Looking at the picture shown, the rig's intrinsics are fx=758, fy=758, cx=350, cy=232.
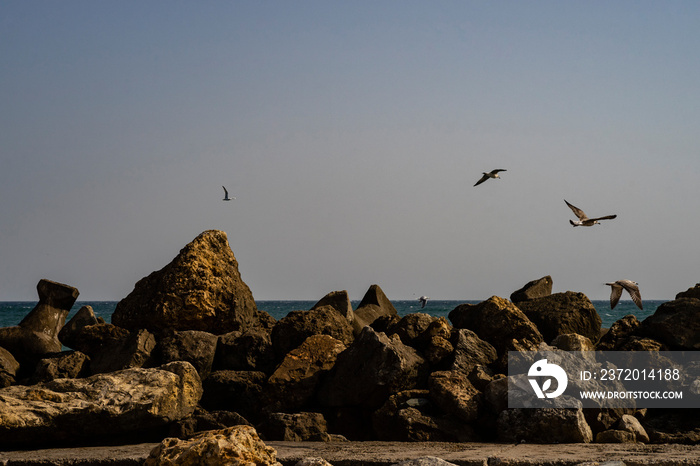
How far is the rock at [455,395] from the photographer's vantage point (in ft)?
28.3

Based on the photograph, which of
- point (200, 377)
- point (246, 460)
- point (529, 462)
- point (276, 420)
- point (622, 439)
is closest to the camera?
point (246, 460)

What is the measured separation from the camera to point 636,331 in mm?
10984

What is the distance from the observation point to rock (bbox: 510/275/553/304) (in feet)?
44.0

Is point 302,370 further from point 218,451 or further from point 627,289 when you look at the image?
point 627,289

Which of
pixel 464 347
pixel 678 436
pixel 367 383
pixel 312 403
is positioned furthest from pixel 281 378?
pixel 678 436

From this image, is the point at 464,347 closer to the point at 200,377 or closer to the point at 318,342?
the point at 318,342

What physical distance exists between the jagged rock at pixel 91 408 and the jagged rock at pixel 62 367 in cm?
151

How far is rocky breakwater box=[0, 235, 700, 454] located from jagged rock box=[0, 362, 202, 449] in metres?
0.02

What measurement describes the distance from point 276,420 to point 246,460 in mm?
2757

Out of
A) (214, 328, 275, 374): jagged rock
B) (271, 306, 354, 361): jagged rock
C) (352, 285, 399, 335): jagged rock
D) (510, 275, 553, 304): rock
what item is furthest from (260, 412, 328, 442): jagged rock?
(510, 275, 553, 304): rock

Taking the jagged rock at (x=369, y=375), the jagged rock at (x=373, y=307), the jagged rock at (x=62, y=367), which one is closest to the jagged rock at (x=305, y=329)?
the jagged rock at (x=369, y=375)

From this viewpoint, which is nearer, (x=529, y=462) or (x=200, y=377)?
(x=529, y=462)

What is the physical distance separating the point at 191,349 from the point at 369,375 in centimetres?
270

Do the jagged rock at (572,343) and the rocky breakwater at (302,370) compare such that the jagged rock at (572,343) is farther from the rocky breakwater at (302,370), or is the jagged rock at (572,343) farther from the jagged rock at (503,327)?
the jagged rock at (503,327)
